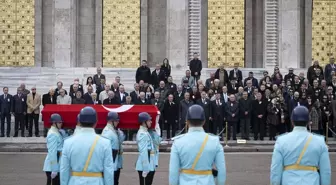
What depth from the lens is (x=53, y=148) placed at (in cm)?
1658

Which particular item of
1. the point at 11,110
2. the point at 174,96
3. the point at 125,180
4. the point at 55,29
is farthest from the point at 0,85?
the point at 125,180

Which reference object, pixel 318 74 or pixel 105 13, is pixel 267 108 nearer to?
pixel 318 74

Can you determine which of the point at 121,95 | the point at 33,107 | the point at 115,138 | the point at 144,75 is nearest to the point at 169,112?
the point at 121,95

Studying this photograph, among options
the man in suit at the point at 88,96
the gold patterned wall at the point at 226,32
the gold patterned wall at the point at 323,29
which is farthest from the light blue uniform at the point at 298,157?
the gold patterned wall at the point at 323,29

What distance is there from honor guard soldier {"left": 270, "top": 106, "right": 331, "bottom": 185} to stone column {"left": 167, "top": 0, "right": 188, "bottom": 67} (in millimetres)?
29870

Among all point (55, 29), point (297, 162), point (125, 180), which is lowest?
point (125, 180)

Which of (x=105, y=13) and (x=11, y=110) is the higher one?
(x=105, y=13)

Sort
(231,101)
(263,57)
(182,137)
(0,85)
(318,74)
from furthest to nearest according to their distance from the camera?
(263,57), (0,85), (318,74), (231,101), (182,137)

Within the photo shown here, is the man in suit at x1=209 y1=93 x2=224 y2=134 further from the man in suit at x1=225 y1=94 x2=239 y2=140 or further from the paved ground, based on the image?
the paved ground

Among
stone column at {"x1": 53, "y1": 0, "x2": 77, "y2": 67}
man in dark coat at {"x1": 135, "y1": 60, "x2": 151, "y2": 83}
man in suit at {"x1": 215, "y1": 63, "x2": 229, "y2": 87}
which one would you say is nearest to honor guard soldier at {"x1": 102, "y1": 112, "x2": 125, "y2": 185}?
man in dark coat at {"x1": 135, "y1": 60, "x2": 151, "y2": 83}

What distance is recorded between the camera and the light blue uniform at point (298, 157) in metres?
11.1

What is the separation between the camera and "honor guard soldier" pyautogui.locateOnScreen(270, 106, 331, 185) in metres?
11.1

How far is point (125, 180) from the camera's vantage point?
837 inches

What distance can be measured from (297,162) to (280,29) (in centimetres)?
3060
